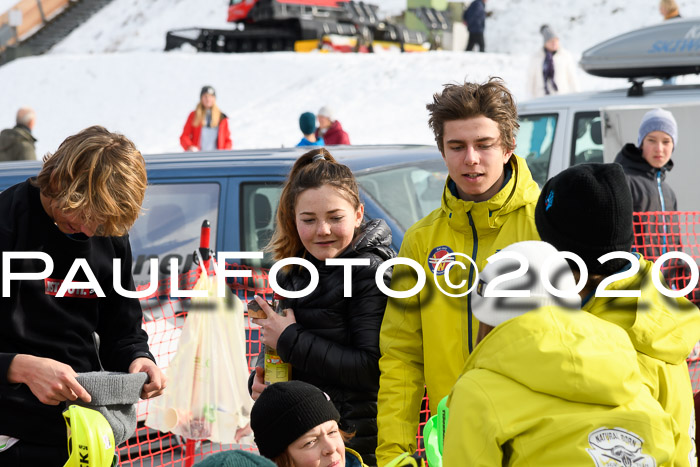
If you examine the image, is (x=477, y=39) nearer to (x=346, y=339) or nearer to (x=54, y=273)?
(x=346, y=339)

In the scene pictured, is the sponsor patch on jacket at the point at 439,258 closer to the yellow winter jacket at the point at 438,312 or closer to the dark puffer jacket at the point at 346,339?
the yellow winter jacket at the point at 438,312

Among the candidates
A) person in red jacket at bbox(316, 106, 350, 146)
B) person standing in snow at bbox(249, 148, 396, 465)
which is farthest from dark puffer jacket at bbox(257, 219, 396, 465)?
person in red jacket at bbox(316, 106, 350, 146)

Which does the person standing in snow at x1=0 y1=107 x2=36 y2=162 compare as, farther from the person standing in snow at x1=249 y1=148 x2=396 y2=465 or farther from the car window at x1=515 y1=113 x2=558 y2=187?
the person standing in snow at x1=249 y1=148 x2=396 y2=465

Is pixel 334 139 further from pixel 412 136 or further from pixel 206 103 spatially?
pixel 412 136

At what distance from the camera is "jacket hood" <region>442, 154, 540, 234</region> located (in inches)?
124

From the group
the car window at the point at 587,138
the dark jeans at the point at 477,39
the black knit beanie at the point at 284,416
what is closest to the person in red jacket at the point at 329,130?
the car window at the point at 587,138

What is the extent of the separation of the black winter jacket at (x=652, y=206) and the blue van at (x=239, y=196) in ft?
4.33

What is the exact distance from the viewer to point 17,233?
114 inches

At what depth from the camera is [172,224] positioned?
212 inches

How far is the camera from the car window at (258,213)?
202 inches

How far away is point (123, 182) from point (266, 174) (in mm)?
2332

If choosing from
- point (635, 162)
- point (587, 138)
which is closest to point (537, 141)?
point (587, 138)

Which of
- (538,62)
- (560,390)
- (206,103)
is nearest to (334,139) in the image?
(206,103)

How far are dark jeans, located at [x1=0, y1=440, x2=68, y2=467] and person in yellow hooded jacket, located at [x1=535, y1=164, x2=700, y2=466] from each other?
5.37ft
